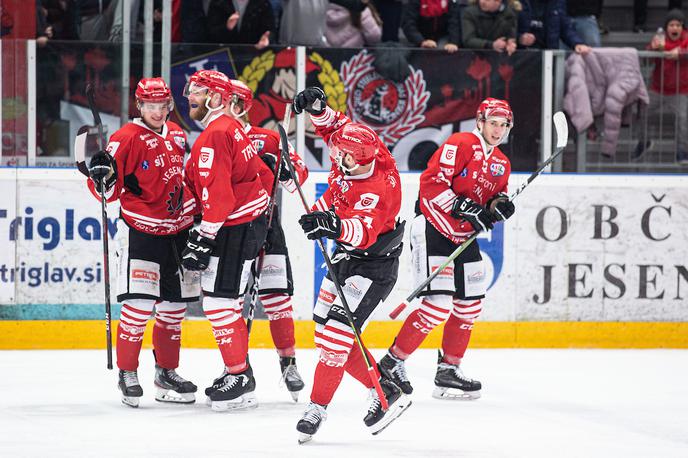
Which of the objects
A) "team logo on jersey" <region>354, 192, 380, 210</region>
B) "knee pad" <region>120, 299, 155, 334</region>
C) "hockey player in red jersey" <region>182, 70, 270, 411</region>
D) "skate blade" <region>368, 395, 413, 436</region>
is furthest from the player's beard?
"skate blade" <region>368, 395, 413, 436</region>

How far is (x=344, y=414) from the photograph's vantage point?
15.6 feet

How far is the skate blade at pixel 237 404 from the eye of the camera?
4.79 m

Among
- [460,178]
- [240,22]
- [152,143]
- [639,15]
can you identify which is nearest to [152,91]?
[152,143]

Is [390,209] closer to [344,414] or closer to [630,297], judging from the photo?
[344,414]

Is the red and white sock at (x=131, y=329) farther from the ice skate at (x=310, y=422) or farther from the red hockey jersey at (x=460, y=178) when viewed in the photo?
the red hockey jersey at (x=460, y=178)

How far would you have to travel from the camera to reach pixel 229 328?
4.74 meters

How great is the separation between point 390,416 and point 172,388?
113 centimetres

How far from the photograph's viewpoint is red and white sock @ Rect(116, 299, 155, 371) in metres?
Answer: 4.84

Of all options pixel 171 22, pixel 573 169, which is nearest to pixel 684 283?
pixel 573 169

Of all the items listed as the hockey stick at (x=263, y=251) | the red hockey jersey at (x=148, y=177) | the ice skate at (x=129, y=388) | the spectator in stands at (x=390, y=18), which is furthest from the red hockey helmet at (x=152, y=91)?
the spectator in stands at (x=390, y=18)

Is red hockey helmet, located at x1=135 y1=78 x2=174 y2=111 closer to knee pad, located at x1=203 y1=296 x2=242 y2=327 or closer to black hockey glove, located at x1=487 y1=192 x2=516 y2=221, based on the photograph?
knee pad, located at x1=203 y1=296 x2=242 y2=327

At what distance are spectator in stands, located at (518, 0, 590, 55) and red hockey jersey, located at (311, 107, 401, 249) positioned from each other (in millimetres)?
3332

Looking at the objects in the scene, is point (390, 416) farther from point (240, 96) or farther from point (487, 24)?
point (487, 24)

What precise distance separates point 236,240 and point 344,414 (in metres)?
0.81
